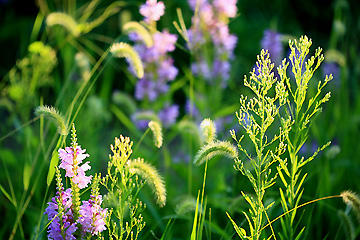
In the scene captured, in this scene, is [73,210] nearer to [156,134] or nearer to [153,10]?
[156,134]

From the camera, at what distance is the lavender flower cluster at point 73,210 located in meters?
1.51

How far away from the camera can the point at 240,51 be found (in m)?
5.03

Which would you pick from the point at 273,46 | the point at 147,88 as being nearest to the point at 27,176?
the point at 147,88

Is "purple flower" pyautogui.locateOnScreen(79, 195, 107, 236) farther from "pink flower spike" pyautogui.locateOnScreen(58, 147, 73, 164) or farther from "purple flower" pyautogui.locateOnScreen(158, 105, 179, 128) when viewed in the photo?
"purple flower" pyautogui.locateOnScreen(158, 105, 179, 128)

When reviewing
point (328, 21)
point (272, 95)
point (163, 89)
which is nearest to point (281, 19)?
point (328, 21)

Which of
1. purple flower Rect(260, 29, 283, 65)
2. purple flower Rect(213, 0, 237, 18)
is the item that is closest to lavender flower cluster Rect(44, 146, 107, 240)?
purple flower Rect(213, 0, 237, 18)

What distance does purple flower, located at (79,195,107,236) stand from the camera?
1528 mm

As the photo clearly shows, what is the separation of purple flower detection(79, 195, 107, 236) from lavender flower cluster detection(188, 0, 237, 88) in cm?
161

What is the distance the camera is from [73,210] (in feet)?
5.14

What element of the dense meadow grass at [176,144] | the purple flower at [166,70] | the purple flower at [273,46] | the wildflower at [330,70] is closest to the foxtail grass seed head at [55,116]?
the dense meadow grass at [176,144]

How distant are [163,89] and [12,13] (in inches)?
114

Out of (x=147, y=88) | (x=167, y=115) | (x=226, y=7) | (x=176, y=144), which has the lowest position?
(x=167, y=115)

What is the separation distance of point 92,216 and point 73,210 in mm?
71

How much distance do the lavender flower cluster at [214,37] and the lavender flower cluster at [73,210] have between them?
5.21 ft
